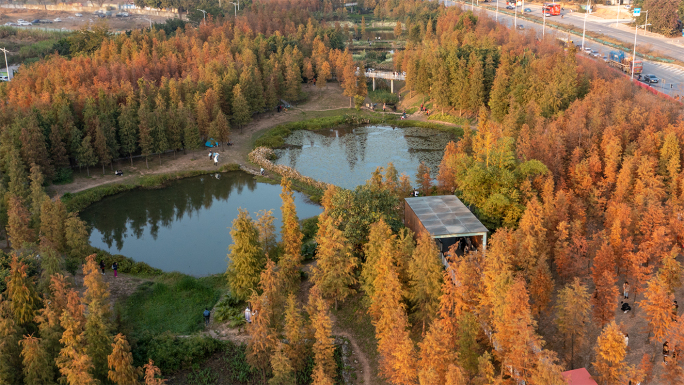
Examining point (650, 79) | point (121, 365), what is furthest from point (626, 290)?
point (650, 79)

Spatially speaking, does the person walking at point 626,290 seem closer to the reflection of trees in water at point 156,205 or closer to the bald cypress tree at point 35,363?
the bald cypress tree at point 35,363

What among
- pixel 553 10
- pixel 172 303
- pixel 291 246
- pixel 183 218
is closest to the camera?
pixel 172 303

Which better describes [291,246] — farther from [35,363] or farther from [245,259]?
[35,363]

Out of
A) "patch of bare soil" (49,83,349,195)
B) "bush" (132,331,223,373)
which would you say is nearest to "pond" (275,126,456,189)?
"patch of bare soil" (49,83,349,195)

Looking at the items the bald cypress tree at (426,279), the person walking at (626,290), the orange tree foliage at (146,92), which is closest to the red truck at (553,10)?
the orange tree foliage at (146,92)

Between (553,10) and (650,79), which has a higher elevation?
(553,10)

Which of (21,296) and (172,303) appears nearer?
(21,296)

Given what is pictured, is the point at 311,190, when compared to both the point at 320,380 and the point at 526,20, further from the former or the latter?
the point at 526,20
